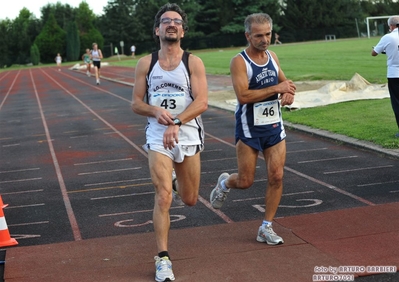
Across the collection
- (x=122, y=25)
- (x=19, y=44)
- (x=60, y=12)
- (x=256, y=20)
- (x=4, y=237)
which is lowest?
(x=19, y=44)

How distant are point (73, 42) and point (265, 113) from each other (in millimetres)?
94873

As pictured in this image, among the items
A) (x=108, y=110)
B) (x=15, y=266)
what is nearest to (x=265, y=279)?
(x=15, y=266)

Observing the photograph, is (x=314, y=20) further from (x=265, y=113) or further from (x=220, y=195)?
(x=265, y=113)

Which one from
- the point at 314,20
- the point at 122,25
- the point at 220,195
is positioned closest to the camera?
the point at 220,195

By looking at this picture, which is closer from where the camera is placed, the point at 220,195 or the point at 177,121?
the point at 177,121

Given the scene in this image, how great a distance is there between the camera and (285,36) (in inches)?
3696

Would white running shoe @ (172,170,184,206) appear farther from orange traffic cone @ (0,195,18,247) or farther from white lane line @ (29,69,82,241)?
orange traffic cone @ (0,195,18,247)

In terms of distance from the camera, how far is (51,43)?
103812 millimetres

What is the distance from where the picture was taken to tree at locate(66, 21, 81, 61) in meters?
99.6

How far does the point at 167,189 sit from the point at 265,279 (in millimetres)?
1052

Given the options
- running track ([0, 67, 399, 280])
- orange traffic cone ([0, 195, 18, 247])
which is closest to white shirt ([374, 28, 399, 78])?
running track ([0, 67, 399, 280])

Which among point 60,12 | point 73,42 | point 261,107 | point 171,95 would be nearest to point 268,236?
point 261,107

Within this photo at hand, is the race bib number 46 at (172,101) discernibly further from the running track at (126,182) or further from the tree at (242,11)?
the tree at (242,11)

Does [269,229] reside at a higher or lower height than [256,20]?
lower
